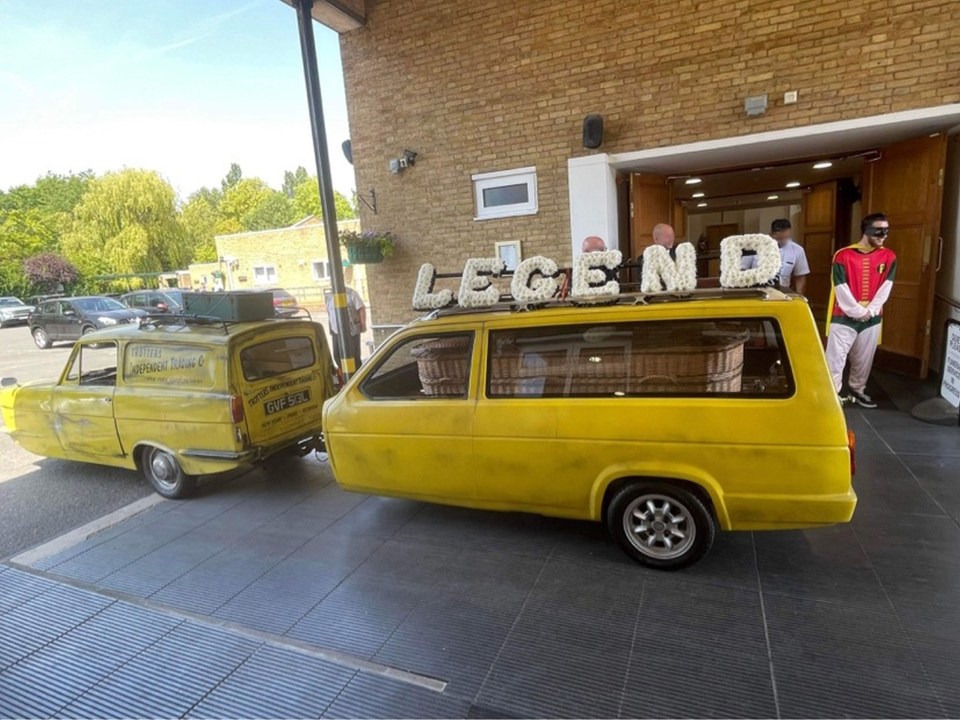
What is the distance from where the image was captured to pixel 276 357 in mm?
5188

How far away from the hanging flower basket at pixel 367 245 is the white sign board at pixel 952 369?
712cm

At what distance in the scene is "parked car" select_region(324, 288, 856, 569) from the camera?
9.71 feet

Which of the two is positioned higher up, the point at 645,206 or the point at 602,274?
the point at 645,206

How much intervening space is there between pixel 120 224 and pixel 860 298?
43.7 metres

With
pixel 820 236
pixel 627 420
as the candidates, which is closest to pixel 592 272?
pixel 627 420

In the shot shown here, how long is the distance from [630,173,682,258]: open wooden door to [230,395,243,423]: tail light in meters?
5.68

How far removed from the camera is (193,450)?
191 inches

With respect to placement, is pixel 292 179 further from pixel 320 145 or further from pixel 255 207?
pixel 320 145

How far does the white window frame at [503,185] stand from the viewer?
7.79 meters

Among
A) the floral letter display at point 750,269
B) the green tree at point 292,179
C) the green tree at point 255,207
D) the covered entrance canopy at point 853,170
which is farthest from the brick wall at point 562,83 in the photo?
the green tree at point 292,179

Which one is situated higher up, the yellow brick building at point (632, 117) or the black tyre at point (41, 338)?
the yellow brick building at point (632, 117)

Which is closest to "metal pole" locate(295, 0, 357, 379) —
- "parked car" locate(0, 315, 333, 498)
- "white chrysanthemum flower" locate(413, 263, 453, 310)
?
"parked car" locate(0, 315, 333, 498)

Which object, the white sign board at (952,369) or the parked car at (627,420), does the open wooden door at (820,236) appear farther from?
the parked car at (627,420)

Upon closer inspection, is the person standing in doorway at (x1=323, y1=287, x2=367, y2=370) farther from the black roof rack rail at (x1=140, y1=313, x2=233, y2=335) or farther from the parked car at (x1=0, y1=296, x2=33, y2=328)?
the parked car at (x1=0, y1=296, x2=33, y2=328)
